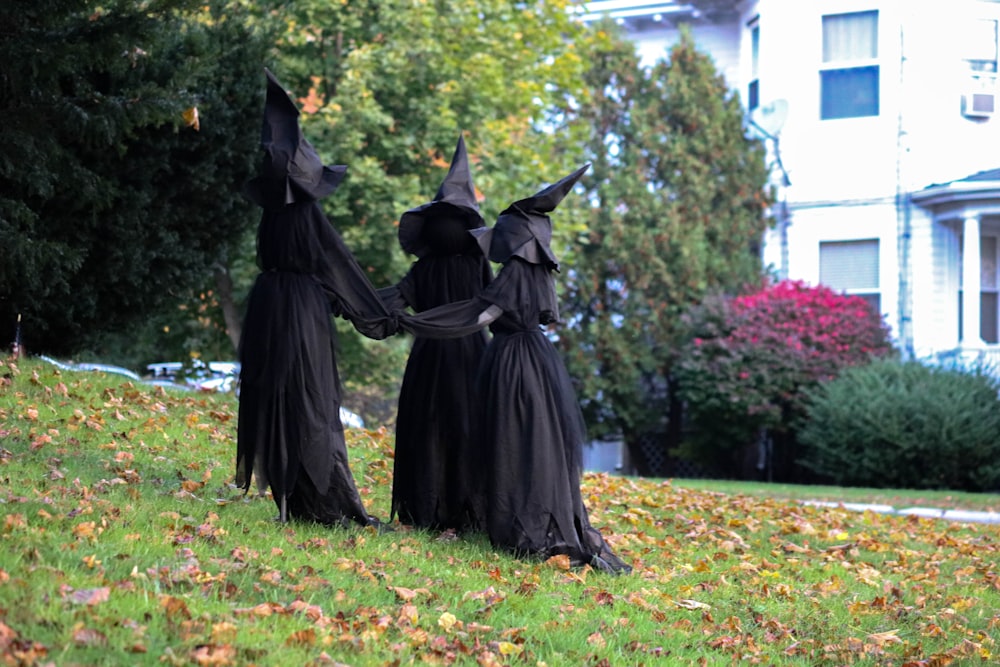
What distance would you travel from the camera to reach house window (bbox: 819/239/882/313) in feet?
81.8

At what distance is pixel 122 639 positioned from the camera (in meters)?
5.21

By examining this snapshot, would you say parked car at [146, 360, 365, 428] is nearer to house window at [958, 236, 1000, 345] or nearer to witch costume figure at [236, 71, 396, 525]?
witch costume figure at [236, 71, 396, 525]

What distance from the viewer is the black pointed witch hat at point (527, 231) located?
854 centimetres

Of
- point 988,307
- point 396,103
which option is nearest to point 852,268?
point 988,307

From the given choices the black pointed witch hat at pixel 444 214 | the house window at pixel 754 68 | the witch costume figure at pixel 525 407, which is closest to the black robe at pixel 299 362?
the witch costume figure at pixel 525 407

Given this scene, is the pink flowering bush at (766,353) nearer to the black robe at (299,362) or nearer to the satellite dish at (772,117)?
the satellite dish at (772,117)

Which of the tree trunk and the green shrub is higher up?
the tree trunk

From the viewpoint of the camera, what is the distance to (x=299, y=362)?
8.14 meters

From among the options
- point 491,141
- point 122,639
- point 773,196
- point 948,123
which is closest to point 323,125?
point 491,141

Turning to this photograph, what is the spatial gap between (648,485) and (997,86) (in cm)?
1343

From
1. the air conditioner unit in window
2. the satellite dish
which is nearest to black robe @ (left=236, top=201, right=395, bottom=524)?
the satellite dish

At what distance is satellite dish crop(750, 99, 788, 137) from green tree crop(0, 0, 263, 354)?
12.1 m

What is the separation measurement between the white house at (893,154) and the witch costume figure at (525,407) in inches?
653

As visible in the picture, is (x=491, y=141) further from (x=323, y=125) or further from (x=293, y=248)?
(x=293, y=248)
